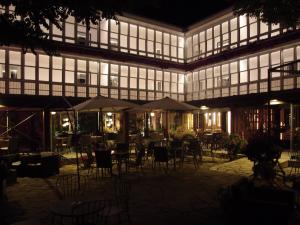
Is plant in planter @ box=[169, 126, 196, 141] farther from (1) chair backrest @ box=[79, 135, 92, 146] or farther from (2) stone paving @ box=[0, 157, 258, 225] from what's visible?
(1) chair backrest @ box=[79, 135, 92, 146]

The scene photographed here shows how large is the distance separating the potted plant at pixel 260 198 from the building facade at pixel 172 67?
1208cm

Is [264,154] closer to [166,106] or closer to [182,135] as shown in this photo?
[166,106]

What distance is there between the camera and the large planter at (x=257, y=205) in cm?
489

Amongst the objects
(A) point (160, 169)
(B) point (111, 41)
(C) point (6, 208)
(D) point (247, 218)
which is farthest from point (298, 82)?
(C) point (6, 208)


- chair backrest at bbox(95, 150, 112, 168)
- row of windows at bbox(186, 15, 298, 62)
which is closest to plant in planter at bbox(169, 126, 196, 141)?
chair backrest at bbox(95, 150, 112, 168)

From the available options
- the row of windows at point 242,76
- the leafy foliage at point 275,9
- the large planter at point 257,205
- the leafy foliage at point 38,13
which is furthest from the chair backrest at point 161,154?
the row of windows at point 242,76

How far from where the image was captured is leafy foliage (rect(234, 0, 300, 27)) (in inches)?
344

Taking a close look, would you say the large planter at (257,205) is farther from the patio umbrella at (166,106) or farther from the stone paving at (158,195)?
the patio umbrella at (166,106)

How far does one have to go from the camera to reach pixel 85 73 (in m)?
21.7

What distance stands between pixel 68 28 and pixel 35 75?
4.07 m

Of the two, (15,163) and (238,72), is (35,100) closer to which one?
(15,163)

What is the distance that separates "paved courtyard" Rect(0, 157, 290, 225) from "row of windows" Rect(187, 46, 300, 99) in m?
9.68

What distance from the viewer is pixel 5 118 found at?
19.3 m

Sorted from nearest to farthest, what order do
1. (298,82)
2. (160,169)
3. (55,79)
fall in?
(160,169)
(298,82)
(55,79)
